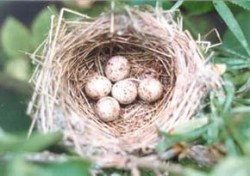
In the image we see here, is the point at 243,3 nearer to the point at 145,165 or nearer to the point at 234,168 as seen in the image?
the point at 145,165

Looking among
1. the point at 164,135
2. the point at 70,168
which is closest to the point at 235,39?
the point at 164,135

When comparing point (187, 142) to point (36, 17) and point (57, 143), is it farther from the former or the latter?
point (36, 17)

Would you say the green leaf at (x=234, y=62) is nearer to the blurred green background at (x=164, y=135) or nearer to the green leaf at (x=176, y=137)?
the blurred green background at (x=164, y=135)

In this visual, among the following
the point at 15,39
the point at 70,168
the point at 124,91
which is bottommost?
the point at 70,168

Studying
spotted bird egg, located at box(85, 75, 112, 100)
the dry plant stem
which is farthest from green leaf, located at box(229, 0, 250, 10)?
the dry plant stem

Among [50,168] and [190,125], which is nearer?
[50,168]

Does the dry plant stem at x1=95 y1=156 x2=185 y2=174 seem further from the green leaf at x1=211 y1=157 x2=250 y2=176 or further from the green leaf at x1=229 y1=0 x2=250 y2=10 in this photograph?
the green leaf at x1=229 y1=0 x2=250 y2=10
